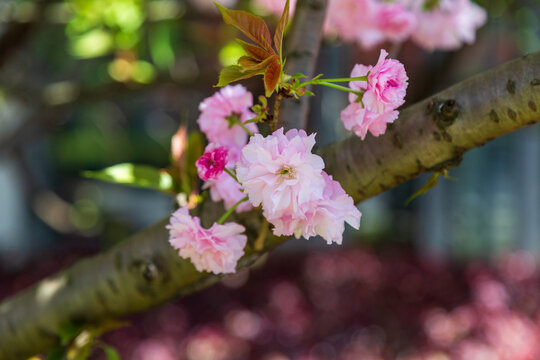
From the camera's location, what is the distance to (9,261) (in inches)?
200

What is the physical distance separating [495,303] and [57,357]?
2.74 meters

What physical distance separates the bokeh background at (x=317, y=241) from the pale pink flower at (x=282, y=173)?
0.33m

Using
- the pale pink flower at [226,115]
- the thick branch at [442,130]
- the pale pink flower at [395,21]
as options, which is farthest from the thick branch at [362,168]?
the pale pink flower at [395,21]

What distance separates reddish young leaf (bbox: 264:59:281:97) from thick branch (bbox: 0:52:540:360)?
9.3 inches

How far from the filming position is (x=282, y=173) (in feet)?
1.88

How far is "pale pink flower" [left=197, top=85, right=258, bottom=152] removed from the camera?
790 mm

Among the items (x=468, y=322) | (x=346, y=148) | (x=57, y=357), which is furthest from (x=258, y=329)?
(x=346, y=148)

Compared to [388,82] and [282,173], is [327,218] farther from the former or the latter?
[388,82]

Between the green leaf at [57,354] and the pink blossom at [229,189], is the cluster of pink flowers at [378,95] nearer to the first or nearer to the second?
the pink blossom at [229,189]

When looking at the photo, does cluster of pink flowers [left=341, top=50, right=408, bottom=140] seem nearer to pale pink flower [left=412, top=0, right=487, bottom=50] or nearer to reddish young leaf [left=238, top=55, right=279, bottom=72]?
reddish young leaf [left=238, top=55, right=279, bottom=72]

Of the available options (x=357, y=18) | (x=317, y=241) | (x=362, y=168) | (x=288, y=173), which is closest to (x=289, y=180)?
(x=288, y=173)

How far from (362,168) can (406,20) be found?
508 mm

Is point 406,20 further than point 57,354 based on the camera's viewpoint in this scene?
Yes

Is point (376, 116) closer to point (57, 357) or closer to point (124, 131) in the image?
point (57, 357)
